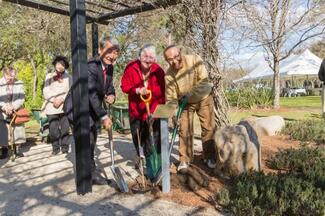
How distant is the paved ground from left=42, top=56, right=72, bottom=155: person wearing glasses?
61 centimetres

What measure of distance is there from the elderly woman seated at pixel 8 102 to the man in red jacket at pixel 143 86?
291cm

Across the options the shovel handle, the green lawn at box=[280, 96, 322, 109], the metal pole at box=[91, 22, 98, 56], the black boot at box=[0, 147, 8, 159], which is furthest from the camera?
the green lawn at box=[280, 96, 322, 109]

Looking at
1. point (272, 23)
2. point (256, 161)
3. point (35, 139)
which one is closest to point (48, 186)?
point (256, 161)

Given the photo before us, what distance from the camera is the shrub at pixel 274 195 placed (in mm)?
3809

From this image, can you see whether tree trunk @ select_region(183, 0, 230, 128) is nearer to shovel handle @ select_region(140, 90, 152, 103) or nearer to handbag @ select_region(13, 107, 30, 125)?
shovel handle @ select_region(140, 90, 152, 103)

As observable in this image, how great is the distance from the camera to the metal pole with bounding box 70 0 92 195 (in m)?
4.74

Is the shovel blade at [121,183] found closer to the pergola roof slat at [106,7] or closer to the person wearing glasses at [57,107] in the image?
the person wearing glasses at [57,107]

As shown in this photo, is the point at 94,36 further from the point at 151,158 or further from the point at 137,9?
the point at 151,158

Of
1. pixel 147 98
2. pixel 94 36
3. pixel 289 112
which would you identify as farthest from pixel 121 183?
pixel 289 112

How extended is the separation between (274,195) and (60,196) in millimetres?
2303

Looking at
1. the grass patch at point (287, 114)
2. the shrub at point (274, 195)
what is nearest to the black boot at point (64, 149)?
the shrub at point (274, 195)

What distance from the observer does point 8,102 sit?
7.47 m

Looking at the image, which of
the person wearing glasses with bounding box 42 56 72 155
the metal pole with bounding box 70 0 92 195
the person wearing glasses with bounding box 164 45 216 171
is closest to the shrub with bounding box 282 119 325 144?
the person wearing glasses with bounding box 164 45 216 171

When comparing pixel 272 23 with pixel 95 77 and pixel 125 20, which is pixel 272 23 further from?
pixel 95 77
